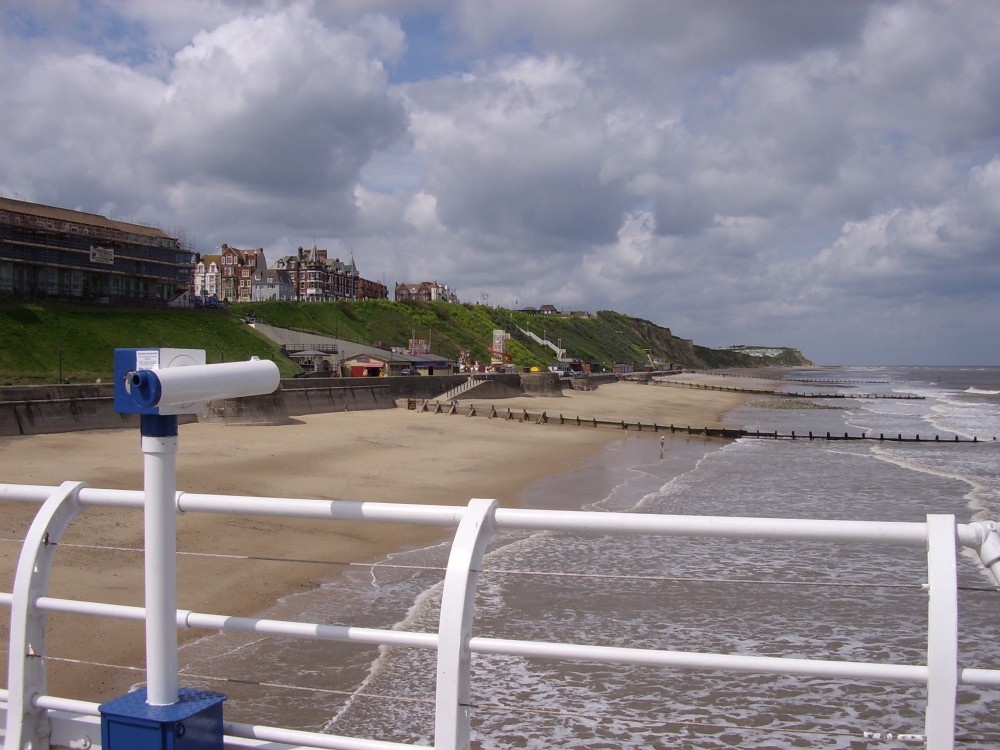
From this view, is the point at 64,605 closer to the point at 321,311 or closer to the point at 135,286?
the point at 135,286

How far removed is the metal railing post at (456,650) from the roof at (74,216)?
6506cm

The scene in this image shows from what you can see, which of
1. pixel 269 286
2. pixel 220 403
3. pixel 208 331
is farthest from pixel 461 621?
pixel 269 286

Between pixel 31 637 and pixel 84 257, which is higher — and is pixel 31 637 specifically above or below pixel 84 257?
below

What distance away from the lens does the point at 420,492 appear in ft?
70.3

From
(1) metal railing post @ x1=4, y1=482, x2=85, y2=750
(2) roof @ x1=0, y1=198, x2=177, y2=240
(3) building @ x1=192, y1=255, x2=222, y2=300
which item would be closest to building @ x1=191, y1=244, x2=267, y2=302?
(3) building @ x1=192, y1=255, x2=222, y2=300

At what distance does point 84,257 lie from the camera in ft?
203

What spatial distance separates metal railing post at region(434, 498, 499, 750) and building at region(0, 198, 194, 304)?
61.5m

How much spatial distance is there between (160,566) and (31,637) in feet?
2.34

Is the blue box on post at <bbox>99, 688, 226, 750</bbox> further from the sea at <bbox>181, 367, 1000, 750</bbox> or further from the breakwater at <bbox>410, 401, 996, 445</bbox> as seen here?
the breakwater at <bbox>410, 401, 996, 445</bbox>

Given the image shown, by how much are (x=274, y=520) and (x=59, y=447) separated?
1153 cm

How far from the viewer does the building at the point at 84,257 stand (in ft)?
187

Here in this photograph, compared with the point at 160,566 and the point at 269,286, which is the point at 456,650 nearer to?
the point at 160,566

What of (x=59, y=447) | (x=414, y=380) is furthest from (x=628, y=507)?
(x=414, y=380)

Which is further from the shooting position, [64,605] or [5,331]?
[5,331]
